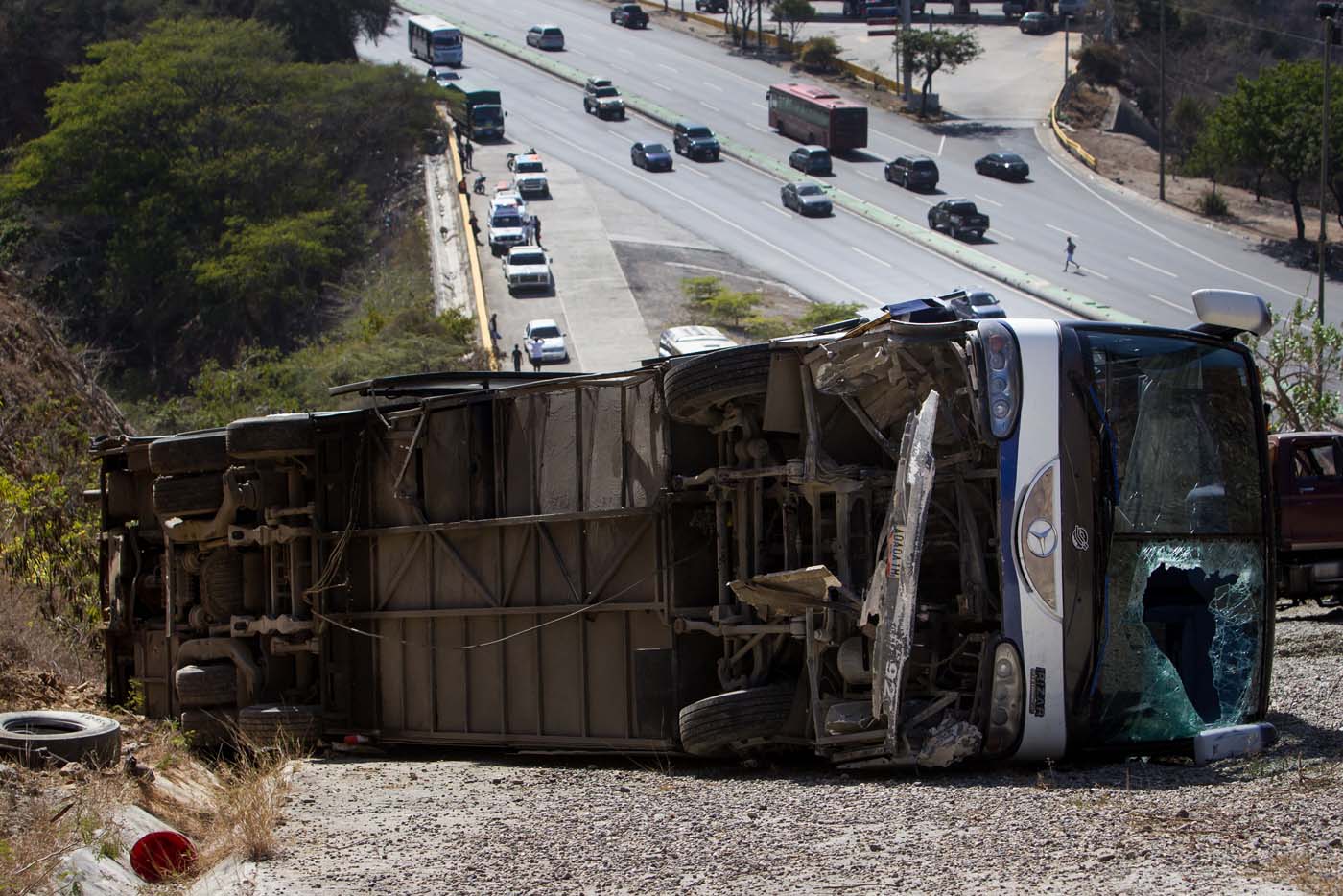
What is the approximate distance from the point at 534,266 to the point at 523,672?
40.4m

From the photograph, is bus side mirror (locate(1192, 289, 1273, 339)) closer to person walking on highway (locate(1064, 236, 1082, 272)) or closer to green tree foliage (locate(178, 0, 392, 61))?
person walking on highway (locate(1064, 236, 1082, 272))

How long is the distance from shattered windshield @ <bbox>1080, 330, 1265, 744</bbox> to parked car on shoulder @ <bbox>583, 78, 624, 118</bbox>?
67.6 m

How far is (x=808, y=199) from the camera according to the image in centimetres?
5966

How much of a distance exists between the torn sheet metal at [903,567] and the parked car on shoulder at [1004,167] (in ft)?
193

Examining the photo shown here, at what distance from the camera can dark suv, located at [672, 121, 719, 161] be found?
67.8 m

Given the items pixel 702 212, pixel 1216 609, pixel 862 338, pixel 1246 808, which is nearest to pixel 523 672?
pixel 862 338

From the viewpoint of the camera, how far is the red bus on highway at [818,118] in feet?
223

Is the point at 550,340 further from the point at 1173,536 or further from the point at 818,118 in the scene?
the point at 1173,536

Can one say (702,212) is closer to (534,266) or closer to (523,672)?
(534,266)

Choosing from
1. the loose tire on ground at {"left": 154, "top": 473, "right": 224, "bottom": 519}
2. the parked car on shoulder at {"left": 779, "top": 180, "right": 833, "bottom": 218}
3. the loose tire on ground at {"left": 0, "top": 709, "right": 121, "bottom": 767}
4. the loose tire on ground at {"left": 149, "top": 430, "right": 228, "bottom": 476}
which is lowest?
the parked car on shoulder at {"left": 779, "top": 180, "right": 833, "bottom": 218}

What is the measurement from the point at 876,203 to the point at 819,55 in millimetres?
27135

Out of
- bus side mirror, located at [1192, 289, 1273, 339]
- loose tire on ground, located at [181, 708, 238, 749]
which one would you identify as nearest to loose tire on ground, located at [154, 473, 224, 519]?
loose tire on ground, located at [181, 708, 238, 749]

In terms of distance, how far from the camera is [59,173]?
61.8m

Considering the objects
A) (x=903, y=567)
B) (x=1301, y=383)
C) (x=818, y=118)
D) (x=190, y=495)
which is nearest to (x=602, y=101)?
(x=818, y=118)
